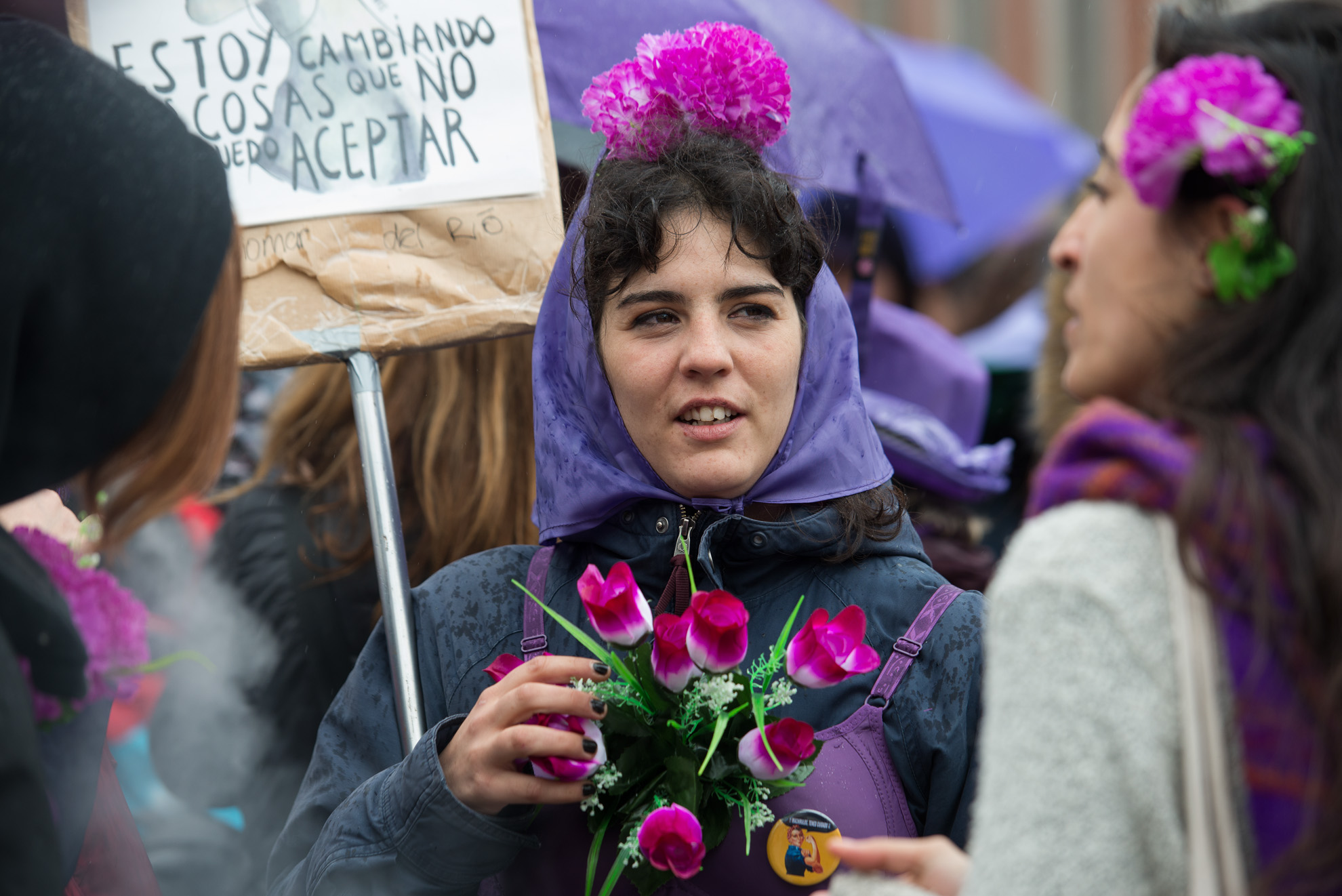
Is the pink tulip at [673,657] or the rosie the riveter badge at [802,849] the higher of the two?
the pink tulip at [673,657]

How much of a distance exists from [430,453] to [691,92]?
1154 millimetres

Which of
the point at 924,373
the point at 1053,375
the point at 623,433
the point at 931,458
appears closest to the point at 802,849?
the point at 623,433

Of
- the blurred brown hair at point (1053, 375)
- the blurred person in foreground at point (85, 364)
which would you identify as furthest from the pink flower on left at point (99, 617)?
the blurred brown hair at point (1053, 375)

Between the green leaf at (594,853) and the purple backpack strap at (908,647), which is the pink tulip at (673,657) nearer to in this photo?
the green leaf at (594,853)

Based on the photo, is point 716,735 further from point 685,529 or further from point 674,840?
point 685,529

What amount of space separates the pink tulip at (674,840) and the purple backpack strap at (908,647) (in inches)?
15.4

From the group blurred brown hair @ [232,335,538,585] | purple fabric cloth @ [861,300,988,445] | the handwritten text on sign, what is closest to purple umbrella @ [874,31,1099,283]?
purple fabric cloth @ [861,300,988,445]

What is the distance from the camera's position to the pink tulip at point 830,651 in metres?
1.68

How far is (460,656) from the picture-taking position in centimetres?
209

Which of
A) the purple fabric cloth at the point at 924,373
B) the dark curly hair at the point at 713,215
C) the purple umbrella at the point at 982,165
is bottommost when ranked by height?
the purple umbrella at the point at 982,165

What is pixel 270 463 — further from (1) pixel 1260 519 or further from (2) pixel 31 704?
(1) pixel 1260 519

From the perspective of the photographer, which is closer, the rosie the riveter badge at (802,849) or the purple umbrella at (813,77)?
the rosie the riveter badge at (802,849)

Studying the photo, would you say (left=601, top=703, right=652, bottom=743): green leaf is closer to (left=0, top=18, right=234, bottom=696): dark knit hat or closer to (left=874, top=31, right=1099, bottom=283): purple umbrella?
(left=0, top=18, right=234, bottom=696): dark knit hat

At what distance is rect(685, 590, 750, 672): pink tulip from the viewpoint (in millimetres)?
1626
